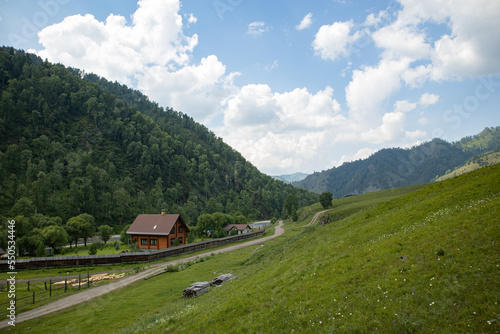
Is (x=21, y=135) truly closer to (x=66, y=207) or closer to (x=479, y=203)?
(x=66, y=207)

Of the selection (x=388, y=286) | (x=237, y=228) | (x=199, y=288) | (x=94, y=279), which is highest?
(x=388, y=286)

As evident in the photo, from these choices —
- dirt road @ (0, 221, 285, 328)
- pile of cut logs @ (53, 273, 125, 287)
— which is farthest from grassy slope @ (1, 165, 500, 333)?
pile of cut logs @ (53, 273, 125, 287)

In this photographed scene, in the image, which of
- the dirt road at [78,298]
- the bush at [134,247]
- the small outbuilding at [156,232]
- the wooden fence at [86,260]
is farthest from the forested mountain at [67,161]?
the dirt road at [78,298]

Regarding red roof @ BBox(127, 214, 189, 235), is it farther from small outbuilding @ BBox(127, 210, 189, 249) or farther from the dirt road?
the dirt road

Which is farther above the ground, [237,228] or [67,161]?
[67,161]

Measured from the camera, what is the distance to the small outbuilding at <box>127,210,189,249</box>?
7012cm

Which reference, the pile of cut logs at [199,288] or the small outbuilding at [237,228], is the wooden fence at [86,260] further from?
the small outbuilding at [237,228]

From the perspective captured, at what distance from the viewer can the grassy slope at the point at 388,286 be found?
9.66 metres

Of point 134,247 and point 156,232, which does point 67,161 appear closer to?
point 134,247

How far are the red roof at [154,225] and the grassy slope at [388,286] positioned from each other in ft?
151

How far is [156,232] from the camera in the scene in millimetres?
70500

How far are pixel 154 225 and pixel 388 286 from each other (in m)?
70.9

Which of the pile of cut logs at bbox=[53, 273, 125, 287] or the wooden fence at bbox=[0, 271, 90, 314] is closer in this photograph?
the wooden fence at bbox=[0, 271, 90, 314]

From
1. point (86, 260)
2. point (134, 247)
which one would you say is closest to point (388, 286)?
point (86, 260)
